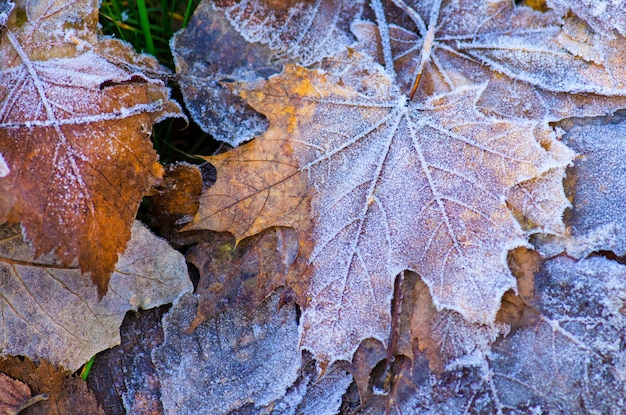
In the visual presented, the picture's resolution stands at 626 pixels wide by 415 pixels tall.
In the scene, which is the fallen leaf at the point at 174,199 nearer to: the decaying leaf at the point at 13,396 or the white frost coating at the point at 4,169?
the white frost coating at the point at 4,169

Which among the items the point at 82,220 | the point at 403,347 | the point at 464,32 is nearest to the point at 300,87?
the point at 464,32

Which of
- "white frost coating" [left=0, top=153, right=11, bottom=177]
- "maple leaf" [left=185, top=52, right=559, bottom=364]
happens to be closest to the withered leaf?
"maple leaf" [left=185, top=52, right=559, bottom=364]

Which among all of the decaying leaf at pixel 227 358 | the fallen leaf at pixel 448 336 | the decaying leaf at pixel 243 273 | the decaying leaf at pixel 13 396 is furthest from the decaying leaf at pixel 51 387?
the fallen leaf at pixel 448 336

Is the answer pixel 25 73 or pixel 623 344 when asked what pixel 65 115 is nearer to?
pixel 25 73

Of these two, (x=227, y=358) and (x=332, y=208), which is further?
(x=227, y=358)

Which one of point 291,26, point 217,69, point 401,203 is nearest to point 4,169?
point 217,69

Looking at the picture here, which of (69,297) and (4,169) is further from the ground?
(4,169)

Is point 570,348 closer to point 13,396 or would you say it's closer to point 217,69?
point 217,69
